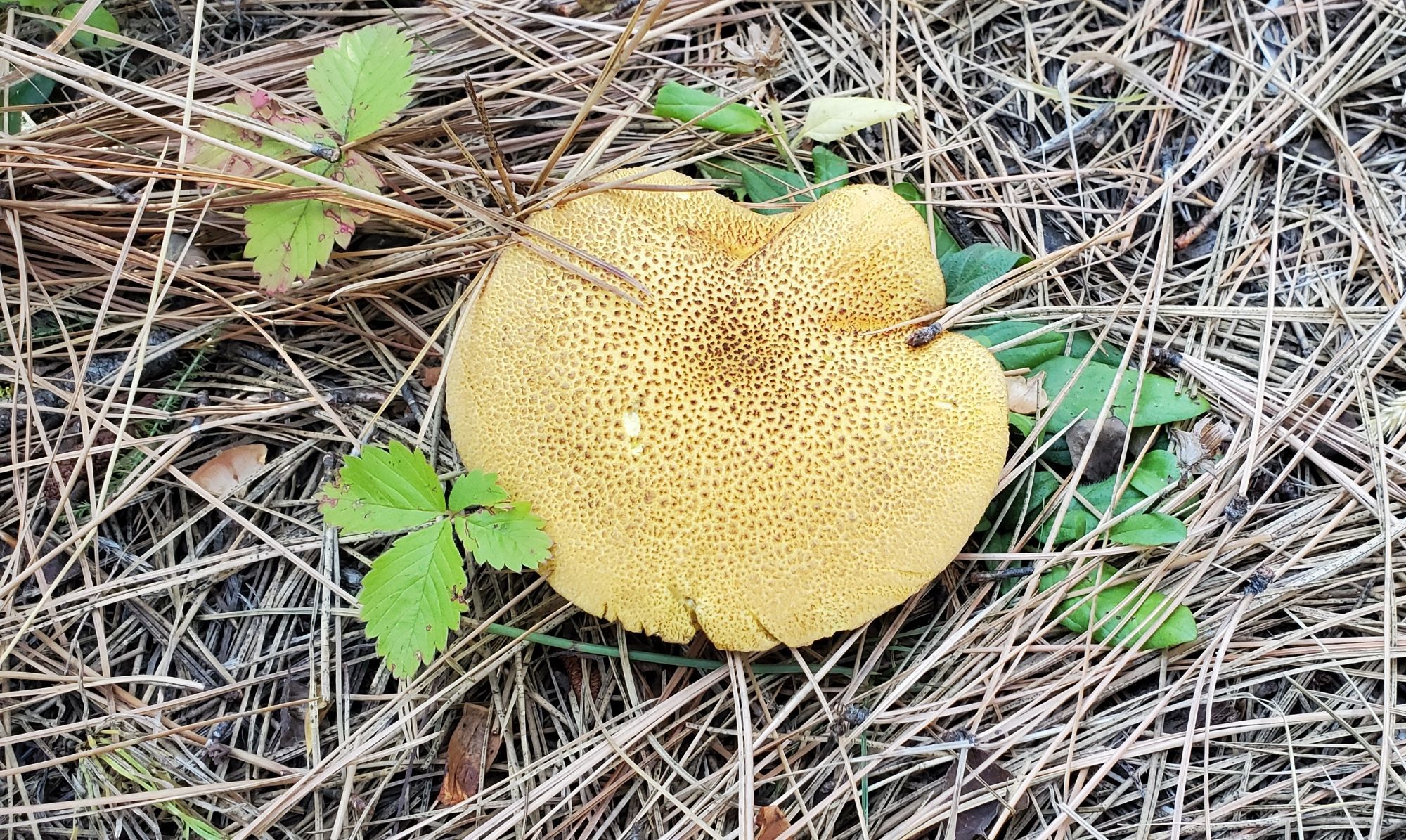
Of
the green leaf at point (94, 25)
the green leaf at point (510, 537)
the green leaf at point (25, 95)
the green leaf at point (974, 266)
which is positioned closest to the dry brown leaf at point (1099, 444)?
the green leaf at point (974, 266)

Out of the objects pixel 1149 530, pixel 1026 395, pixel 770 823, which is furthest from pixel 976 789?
pixel 1026 395

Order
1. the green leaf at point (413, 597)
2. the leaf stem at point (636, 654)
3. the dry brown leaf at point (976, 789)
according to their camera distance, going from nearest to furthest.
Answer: the green leaf at point (413, 597)
the dry brown leaf at point (976, 789)
the leaf stem at point (636, 654)

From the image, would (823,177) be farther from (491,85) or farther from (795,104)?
(491,85)

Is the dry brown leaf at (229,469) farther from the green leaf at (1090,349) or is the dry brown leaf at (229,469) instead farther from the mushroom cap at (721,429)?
the green leaf at (1090,349)

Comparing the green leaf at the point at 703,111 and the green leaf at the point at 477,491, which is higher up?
the green leaf at the point at 703,111

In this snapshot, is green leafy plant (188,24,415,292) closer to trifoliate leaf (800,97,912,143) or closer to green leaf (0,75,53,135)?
green leaf (0,75,53,135)

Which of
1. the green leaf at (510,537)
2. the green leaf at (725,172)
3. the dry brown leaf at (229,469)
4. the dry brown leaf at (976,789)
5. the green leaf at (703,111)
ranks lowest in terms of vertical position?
the dry brown leaf at (976,789)

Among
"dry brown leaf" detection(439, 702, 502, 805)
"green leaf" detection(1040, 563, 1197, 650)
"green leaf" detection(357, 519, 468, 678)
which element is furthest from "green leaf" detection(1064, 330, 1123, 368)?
"dry brown leaf" detection(439, 702, 502, 805)

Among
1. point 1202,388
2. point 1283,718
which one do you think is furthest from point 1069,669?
point 1202,388
